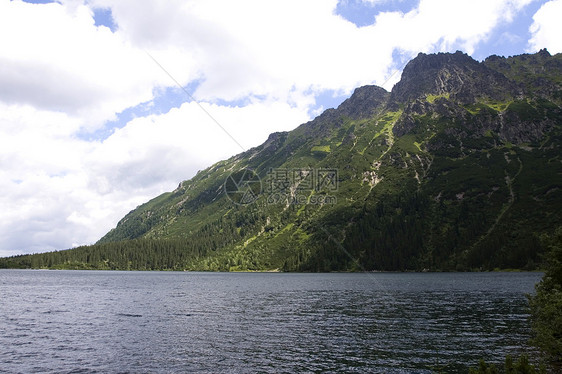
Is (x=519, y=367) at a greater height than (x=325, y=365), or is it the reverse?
(x=519, y=367)

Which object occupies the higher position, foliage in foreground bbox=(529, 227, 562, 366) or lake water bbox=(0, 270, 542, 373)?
foliage in foreground bbox=(529, 227, 562, 366)

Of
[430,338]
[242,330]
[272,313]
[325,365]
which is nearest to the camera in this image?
[325,365]

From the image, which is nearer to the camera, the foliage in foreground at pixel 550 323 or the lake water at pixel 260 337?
the foliage in foreground at pixel 550 323

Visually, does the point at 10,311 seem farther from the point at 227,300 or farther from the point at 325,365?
the point at 325,365

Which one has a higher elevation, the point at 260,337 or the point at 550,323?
the point at 550,323

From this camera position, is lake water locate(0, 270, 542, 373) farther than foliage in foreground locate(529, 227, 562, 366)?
Yes

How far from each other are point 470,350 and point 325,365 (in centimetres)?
1909

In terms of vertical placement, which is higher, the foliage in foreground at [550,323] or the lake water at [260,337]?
the foliage in foreground at [550,323]

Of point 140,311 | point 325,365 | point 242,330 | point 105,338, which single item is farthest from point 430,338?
point 140,311

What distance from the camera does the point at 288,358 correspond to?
4303 cm

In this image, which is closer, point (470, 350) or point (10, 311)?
point (470, 350)

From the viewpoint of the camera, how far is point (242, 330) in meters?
60.1

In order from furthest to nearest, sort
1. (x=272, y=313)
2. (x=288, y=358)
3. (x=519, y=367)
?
(x=272, y=313)
(x=288, y=358)
(x=519, y=367)

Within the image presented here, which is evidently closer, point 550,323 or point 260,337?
point 550,323
